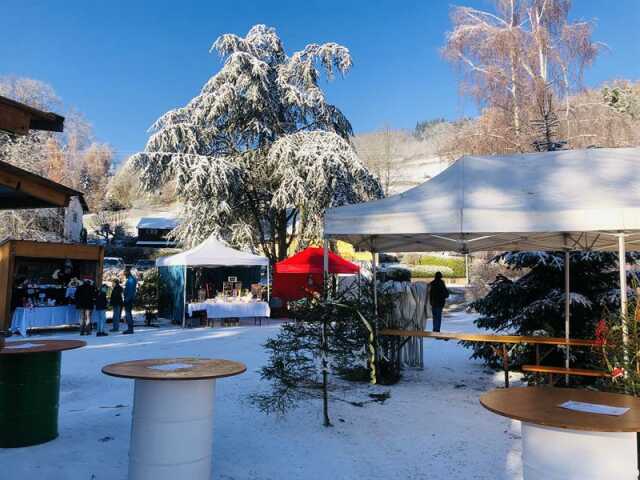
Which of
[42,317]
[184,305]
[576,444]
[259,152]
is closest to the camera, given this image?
[576,444]

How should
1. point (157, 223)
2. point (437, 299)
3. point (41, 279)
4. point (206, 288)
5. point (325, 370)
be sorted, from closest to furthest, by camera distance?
point (325, 370) < point (437, 299) < point (41, 279) < point (206, 288) < point (157, 223)

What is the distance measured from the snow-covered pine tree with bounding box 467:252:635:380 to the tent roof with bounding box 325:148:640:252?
0.81m

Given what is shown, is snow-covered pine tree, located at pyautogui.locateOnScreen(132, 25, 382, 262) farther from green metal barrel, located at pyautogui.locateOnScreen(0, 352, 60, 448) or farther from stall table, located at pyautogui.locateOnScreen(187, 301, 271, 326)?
green metal barrel, located at pyautogui.locateOnScreen(0, 352, 60, 448)

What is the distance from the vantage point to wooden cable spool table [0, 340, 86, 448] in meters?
4.52

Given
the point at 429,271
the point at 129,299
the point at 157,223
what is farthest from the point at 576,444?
the point at 157,223

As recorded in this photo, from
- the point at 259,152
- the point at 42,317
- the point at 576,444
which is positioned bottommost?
the point at 42,317

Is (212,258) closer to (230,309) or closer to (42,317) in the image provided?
(230,309)

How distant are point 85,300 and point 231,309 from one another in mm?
4204

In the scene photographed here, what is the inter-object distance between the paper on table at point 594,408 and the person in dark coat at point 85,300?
499 inches

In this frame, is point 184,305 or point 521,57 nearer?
point 184,305

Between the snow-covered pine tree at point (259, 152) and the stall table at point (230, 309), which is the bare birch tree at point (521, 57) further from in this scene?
the stall table at point (230, 309)

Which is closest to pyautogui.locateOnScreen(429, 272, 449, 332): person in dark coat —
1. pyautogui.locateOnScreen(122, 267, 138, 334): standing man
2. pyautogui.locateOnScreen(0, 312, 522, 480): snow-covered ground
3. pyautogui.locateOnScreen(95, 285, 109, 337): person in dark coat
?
pyautogui.locateOnScreen(0, 312, 522, 480): snow-covered ground

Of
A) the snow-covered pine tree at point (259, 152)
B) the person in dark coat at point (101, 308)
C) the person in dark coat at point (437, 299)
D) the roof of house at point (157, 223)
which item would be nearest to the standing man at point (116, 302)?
the person in dark coat at point (101, 308)

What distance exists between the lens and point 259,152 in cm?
2291
